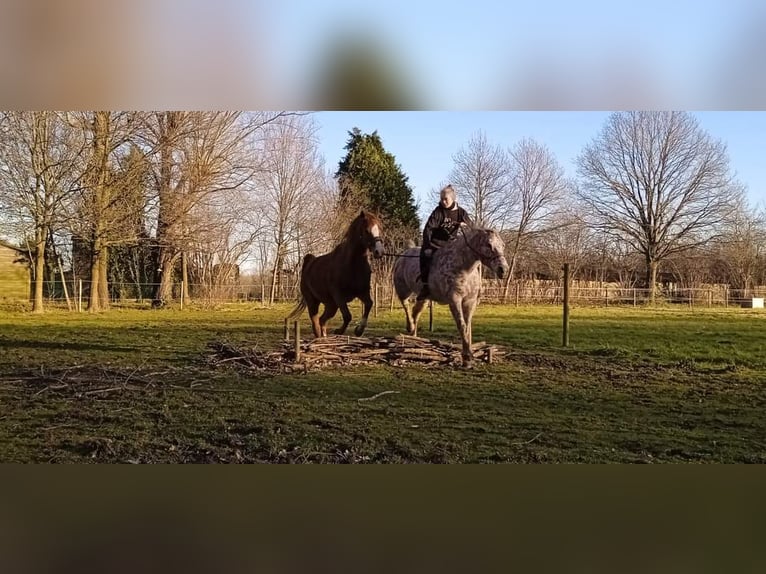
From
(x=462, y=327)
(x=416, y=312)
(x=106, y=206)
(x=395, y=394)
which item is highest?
(x=106, y=206)

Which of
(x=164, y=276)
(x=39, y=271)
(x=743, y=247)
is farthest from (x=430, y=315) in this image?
(x=39, y=271)

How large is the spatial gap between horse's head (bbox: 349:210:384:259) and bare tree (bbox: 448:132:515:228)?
0.68m

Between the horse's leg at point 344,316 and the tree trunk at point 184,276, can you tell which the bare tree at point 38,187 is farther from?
the horse's leg at point 344,316

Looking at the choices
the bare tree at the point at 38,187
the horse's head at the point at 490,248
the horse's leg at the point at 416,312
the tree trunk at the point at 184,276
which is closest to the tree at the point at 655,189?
the horse's head at the point at 490,248

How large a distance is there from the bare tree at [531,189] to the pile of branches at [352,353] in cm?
61

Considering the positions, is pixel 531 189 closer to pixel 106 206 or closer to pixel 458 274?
pixel 458 274

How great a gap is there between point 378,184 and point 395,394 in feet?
5.26

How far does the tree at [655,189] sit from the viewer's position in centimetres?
534

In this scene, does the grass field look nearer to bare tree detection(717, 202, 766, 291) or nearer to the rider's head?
bare tree detection(717, 202, 766, 291)

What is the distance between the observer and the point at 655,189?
17.9ft

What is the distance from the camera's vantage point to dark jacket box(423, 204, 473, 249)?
536 centimetres

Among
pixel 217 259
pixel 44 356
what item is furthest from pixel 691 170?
pixel 44 356

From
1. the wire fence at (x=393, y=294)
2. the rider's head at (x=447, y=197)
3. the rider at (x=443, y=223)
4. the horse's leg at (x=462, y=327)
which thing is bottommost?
the horse's leg at (x=462, y=327)

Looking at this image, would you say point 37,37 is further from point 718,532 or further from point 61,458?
point 718,532
